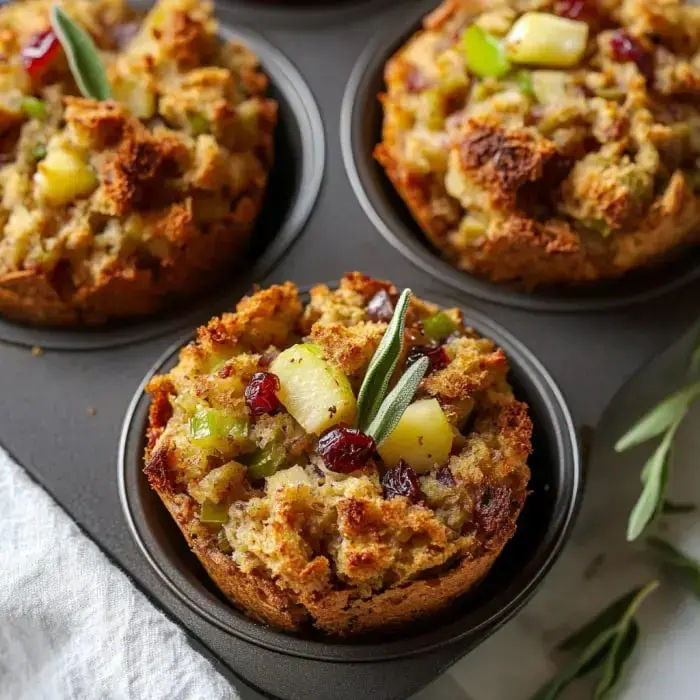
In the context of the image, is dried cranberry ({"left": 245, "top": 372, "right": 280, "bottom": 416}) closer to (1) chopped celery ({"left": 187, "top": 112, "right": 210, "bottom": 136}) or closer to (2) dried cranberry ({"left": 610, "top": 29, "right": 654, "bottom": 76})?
(1) chopped celery ({"left": 187, "top": 112, "right": 210, "bottom": 136})

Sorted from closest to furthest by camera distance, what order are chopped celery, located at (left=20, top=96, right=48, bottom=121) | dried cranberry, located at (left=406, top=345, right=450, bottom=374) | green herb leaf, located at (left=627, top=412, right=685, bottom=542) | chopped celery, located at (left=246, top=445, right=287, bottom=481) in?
1. chopped celery, located at (left=246, top=445, right=287, bottom=481)
2. dried cranberry, located at (left=406, top=345, right=450, bottom=374)
3. green herb leaf, located at (left=627, top=412, right=685, bottom=542)
4. chopped celery, located at (left=20, top=96, right=48, bottom=121)

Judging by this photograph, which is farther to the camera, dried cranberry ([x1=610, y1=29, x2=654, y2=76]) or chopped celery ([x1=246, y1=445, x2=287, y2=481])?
dried cranberry ([x1=610, y1=29, x2=654, y2=76])

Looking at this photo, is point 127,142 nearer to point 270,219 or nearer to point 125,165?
point 125,165

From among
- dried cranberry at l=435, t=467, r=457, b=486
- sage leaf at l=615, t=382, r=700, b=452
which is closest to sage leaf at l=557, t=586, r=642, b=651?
sage leaf at l=615, t=382, r=700, b=452

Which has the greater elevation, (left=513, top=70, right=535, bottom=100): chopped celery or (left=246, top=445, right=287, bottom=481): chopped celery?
(left=513, top=70, right=535, bottom=100): chopped celery

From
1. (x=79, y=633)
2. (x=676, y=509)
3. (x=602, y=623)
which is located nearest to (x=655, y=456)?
(x=676, y=509)

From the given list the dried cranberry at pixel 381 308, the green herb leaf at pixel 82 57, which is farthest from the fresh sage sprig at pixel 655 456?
the green herb leaf at pixel 82 57

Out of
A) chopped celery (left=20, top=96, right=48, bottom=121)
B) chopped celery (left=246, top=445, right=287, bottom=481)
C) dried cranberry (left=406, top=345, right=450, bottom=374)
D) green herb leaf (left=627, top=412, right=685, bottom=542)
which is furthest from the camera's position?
chopped celery (left=20, top=96, right=48, bottom=121)

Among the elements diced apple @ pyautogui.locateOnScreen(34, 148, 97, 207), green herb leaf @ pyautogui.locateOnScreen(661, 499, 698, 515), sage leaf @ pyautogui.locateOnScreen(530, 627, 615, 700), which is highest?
diced apple @ pyautogui.locateOnScreen(34, 148, 97, 207)
